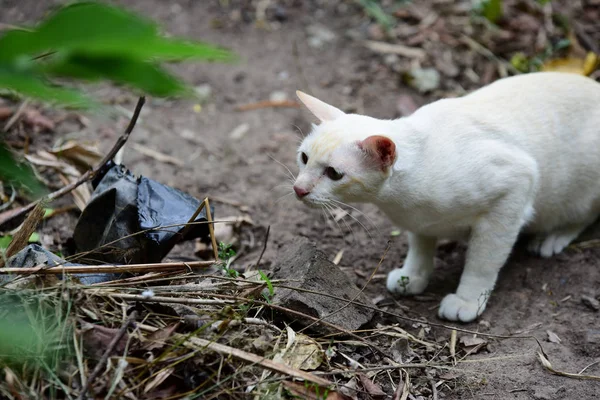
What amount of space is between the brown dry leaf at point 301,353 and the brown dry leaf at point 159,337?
393 mm

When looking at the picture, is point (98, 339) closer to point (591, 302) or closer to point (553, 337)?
point (553, 337)

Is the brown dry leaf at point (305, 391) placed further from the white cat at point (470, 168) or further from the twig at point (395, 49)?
the twig at point (395, 49)

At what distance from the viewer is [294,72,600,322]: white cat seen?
113 inches

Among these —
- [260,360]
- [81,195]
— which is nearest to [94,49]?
[260,360]

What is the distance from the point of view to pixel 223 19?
229 inches

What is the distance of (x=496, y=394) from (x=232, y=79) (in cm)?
372

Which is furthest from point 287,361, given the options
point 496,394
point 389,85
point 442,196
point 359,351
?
point 389,85

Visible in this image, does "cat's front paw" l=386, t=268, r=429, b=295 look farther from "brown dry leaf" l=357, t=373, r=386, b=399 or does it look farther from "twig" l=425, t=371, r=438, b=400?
"brown dry leaf" l=357, t=373, r=386, b=399

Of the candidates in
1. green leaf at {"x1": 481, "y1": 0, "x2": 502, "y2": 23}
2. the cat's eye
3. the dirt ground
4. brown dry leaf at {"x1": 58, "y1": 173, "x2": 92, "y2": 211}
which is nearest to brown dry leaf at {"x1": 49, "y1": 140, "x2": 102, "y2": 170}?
brown dry leaf at {"x1": 58, "y1": 173, "x2": 92, "y2": 211}

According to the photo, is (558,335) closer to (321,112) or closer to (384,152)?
(384,152)

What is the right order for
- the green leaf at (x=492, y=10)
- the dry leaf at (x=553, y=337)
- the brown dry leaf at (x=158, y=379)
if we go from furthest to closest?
the green leaf at (x=492, y=10), the dry leaf at (x=553, y=337), the brown dry leaf at (x=158, y=379)

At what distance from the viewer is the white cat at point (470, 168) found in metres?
2.86

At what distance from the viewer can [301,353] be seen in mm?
2365

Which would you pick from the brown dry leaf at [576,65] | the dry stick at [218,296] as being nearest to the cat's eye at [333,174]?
the dry stick at [218,296]
